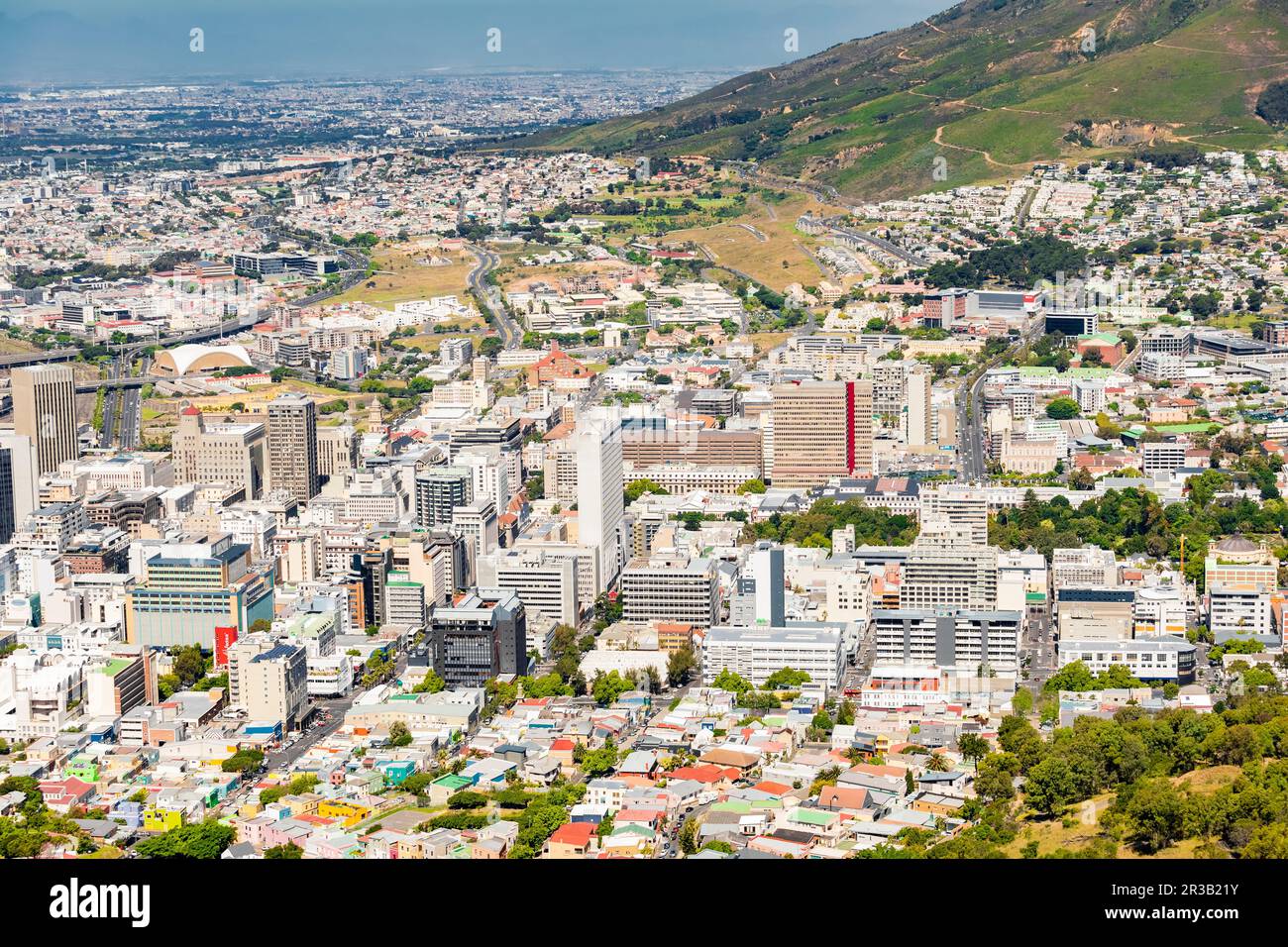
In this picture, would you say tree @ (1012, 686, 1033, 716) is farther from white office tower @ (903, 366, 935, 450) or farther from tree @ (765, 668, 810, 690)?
white office tower @ (903, 366, 935, 450)

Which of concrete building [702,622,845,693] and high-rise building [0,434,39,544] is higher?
high-rise building [0,434,39,544]

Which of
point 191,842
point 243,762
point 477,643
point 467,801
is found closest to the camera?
point 191,842

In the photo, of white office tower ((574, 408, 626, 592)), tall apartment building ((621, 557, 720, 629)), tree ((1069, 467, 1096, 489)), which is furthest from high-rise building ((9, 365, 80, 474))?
tree ((1069, 467, 1096, 489))

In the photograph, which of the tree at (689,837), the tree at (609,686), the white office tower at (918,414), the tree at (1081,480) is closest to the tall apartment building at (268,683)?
the tree at (609,686)

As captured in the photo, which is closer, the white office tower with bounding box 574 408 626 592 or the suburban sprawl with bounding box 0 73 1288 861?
the suburban sprawl with bounding box 0 73 1288 861

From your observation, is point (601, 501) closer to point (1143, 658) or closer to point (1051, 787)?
point (1143, 658)

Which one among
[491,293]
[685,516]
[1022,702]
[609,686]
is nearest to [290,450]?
[685,516]
